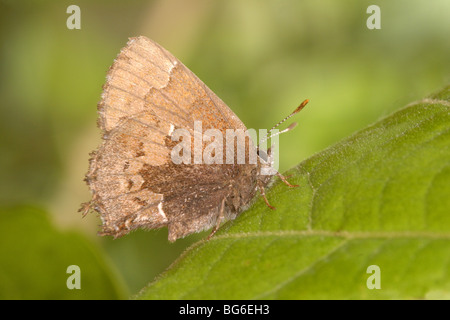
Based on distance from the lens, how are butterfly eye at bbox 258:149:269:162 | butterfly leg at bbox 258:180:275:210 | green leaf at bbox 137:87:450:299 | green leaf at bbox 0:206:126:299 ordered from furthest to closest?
butterfly eye at bbox 258:149:269:162, green leaf at bbox 0:206:126:299, butterfly leg at bbox 258:180:275:210, green leaf at bbox 137:87:450:299

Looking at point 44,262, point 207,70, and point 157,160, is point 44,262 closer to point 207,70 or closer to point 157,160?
point 157,160

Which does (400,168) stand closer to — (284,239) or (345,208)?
(345,208)

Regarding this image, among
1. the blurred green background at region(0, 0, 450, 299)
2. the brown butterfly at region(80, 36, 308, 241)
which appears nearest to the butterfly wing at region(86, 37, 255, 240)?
the brown butterfly at region(80, 36, 308, 241)

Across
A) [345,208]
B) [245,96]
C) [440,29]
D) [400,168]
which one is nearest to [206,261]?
[345,208]

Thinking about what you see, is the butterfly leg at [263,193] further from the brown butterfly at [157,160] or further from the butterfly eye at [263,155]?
the butterfly eye at [263,155]

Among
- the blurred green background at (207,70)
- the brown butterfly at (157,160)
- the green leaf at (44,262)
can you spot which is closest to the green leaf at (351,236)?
the brown butterfly at (157,160)

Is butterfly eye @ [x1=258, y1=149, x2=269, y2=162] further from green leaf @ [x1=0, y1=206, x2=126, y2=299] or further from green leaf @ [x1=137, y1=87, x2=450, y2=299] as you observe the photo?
green leaf @ [x1=0, y1=206, x2=126, y2=299]
